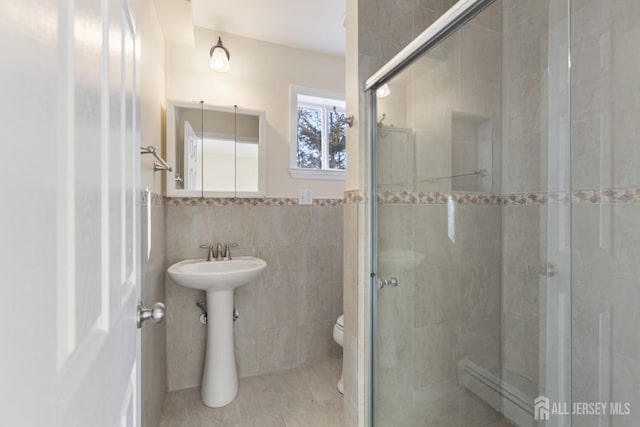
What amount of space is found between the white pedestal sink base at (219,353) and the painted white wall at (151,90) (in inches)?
30.6

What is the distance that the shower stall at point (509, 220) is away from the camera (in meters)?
1.19

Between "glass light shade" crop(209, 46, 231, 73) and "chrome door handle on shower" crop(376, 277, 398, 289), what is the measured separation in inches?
69.3

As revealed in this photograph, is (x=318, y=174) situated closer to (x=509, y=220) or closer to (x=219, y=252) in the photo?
(x=219, y=252)

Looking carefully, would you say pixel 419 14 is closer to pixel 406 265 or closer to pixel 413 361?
pixel 406 265

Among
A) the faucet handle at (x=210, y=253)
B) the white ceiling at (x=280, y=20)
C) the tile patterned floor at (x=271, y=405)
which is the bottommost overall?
the tile patterned floor at (x=271, y=405)

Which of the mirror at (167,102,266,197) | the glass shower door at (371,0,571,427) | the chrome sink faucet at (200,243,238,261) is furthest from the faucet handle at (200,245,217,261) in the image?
the glass shower door at (371,0,571,427)

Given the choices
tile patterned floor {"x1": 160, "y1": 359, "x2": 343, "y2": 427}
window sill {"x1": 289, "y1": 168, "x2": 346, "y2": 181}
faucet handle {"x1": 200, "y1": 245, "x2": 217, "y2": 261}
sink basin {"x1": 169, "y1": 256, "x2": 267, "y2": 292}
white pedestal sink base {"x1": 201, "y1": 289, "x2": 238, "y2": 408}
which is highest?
window sill {"x1": 289, "y1": 168, "x2": 346, "y2": 181}

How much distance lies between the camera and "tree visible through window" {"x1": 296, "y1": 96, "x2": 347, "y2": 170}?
2299 mm

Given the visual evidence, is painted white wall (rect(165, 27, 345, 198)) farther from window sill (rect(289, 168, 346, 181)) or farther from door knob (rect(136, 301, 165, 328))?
door knob (rect(136, 301, 165, 328))

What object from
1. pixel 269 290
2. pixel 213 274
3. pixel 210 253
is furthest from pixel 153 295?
pixel 269 290

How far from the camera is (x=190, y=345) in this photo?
2.00 m

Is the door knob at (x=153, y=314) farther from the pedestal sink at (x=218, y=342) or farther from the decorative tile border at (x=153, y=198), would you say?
the pedestal sink at (x=218, y=342)

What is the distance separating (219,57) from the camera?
1.99 metres

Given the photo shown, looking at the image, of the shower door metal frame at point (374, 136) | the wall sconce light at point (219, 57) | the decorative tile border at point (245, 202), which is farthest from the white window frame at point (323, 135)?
the shower door metal frame at point (374, 136)
